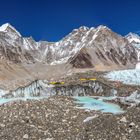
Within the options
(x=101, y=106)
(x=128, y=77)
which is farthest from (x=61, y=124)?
(x=128, y=77)

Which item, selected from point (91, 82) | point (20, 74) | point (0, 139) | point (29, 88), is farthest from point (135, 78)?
point (20, 74)

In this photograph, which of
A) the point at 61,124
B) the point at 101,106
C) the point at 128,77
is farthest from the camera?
the point at 128,77

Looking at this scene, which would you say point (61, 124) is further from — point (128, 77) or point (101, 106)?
point (128, 77)

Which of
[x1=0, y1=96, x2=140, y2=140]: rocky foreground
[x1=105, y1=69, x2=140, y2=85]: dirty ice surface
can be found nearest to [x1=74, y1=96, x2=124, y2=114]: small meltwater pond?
[x1=0, y1=96, x2=140, y2=140]: rocky foreground

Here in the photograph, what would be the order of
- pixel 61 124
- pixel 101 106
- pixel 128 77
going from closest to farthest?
pixel 61 124
pixel 101 106
pixel 128 77

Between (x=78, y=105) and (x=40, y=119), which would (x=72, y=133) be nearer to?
(x=40, y=119)

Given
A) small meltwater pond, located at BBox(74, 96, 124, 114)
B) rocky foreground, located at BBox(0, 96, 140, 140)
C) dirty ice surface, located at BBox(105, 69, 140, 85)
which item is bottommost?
rocky foreground, located at BBox(0, 96, 140, 140)

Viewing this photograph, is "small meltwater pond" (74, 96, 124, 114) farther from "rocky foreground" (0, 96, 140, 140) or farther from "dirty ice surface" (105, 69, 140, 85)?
"dirty ice surface" (105, 69, 140, 85)

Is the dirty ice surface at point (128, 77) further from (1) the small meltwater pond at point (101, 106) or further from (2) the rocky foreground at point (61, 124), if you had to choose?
(2) the rocky foreground at point (61, 124)

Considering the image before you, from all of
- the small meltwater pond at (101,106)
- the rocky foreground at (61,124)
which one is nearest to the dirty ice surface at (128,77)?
the small meltwater pond at (101,106)
